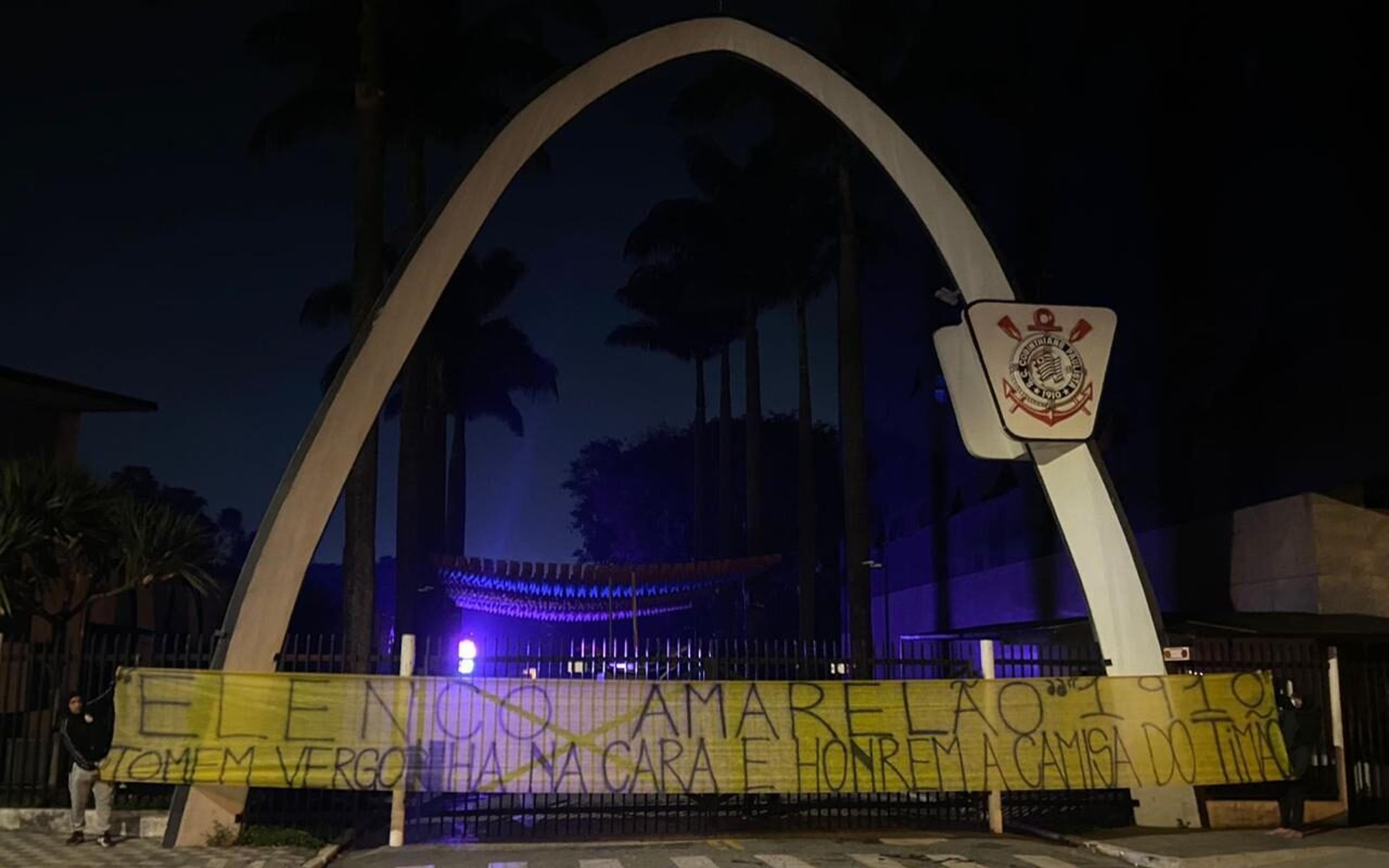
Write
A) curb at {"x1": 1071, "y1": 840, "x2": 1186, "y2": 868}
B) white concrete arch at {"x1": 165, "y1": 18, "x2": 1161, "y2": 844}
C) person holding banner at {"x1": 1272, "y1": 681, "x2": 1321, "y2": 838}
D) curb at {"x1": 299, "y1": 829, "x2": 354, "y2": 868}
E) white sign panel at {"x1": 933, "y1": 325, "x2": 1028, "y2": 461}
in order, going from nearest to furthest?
curb at {"x1": 299, "y1": 829, "x2": 354, "y2": 868}, curb at {"x1": 1071, "y1": 840, "x2": 1186, "y2": 868}, white concrete arch at {"x1": 165, "y1": 18, "x2": 1161, "y2": 844}, person holding banner at {"x1": 1272, "y1": 681, "x2": 1321, "y2": 838}, white sign panel at {"x1": 933, "y1": 325, "x2": 1028, "y2": 461}

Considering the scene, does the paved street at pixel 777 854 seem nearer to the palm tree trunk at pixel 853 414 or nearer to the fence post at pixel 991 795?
the fence post at pixel 991 795

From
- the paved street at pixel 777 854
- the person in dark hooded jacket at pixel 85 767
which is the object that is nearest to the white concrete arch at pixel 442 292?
the person in dark hooded jacket at pixel 85 767

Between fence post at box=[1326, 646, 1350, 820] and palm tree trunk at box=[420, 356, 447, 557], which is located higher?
palm tree trunk at box=[420, 356, 447, 557]

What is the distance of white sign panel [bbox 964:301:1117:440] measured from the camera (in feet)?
47.4

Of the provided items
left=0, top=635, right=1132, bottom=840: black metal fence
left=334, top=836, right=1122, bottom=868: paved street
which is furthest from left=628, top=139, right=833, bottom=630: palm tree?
left=334, top=836, right=1122, bottom=868: paved street

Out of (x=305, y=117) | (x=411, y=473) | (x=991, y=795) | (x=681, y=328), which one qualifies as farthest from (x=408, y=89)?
(x=681, y=328)

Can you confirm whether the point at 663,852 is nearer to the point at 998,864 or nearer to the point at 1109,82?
the point at 998,864

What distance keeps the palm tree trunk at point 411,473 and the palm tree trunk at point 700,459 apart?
25366 mm

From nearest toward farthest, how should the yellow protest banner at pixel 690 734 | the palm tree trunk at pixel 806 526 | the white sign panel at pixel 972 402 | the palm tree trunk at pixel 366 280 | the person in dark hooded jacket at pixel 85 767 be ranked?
1. the person in dark hooded jacket at pixel 85 767
2. the yellow protest banner at pixel 690 734
3. the white sign panel at pixel 972 402
4. the palm tree trunk at pixel 366 280
5. the palm tree trunk at pixel 806 526

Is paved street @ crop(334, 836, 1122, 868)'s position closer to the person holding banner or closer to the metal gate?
the person holding banner

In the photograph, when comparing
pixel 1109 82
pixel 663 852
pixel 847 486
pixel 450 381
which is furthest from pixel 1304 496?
→ pixel 450 381

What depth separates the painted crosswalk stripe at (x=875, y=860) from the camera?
11633mm

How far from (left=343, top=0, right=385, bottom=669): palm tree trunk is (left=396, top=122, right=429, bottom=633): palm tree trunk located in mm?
6609

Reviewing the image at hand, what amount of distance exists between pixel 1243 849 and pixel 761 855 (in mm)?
4986
